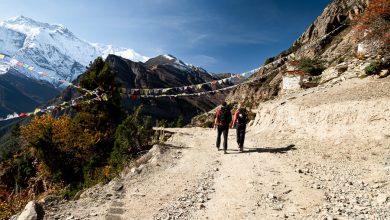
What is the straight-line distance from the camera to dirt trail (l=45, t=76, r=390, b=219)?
8.01 m

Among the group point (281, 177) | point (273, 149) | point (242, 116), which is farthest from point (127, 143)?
point (281, 177)

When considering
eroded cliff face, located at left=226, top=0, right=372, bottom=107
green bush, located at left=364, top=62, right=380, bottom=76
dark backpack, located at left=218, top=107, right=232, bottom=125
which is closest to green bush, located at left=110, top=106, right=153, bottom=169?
dark backpack, located at left=218, top=107, right=232, bottom=125

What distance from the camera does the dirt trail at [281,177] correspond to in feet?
26.3

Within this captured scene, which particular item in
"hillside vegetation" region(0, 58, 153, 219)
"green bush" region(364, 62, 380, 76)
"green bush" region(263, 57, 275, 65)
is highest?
"green bush" region(263, 57, 275, 65)

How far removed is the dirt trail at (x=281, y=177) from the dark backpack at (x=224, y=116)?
4.93 feet

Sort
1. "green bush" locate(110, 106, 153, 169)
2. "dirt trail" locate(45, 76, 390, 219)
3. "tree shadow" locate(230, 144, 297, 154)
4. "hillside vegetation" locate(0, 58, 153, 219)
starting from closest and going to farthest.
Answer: "dirt trail" locate(45, 76, 390, 219)
"tree shadow" locate(230, 144, 297, 154)
"green bush" locate(110, 106, 153, 169)
"hillside vegetation" locate(0, 58, 153, 219)

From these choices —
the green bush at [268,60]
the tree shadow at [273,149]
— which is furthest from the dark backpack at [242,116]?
the green bush at [268,60]

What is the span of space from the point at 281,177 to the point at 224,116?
5641 millimetres

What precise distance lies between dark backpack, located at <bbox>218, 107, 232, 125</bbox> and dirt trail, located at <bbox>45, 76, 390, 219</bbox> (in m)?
1.50

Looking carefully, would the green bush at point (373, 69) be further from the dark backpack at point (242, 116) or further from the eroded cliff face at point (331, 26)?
the eroded cliff face at point (331, 26)

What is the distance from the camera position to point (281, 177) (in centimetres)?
1035

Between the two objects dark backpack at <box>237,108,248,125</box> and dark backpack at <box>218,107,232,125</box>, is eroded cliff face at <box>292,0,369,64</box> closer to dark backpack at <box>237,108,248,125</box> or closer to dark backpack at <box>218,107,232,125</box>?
dark backpack at <box>218,107,232,125</box>

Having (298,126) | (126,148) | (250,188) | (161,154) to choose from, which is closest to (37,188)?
(126,148)

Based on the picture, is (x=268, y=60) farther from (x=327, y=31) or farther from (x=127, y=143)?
(x=127, y=143)
